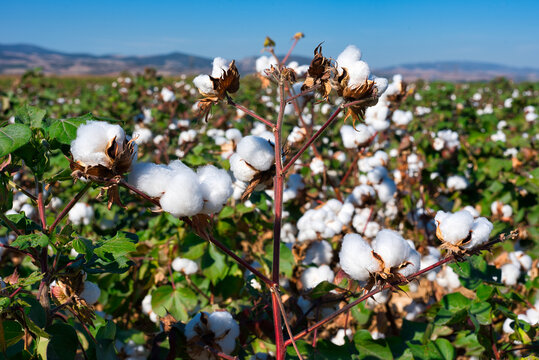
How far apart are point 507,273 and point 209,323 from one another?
157 cm

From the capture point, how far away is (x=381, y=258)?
93cm

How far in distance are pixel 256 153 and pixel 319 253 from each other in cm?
104

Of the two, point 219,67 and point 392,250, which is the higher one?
point 219,67

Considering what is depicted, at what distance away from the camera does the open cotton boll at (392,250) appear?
0.92 metres

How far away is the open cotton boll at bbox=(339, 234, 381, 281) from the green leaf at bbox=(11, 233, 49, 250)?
655 millimetres

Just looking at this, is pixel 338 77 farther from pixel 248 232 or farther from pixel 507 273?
pixel 507 273

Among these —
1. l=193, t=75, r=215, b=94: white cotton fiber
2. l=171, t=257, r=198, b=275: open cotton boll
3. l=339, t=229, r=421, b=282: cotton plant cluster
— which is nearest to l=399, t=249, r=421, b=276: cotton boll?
l=339, t=229, r=421, b=282: cotton plant cluster

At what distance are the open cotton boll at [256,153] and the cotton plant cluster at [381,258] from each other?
0.28 m

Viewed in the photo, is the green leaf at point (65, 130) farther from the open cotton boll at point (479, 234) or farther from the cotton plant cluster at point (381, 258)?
the open cotton boll at point (479, 234)

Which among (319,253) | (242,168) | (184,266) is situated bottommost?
(184,266)

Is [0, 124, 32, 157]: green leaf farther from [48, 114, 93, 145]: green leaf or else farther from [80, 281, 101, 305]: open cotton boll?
[80, 281, 101, 305]: open cotton boll

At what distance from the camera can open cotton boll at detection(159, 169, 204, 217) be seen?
733mm

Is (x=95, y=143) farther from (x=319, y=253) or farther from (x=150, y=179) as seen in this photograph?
(x=319, y=253)

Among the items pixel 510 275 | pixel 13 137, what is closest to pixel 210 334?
pixel 13 137
